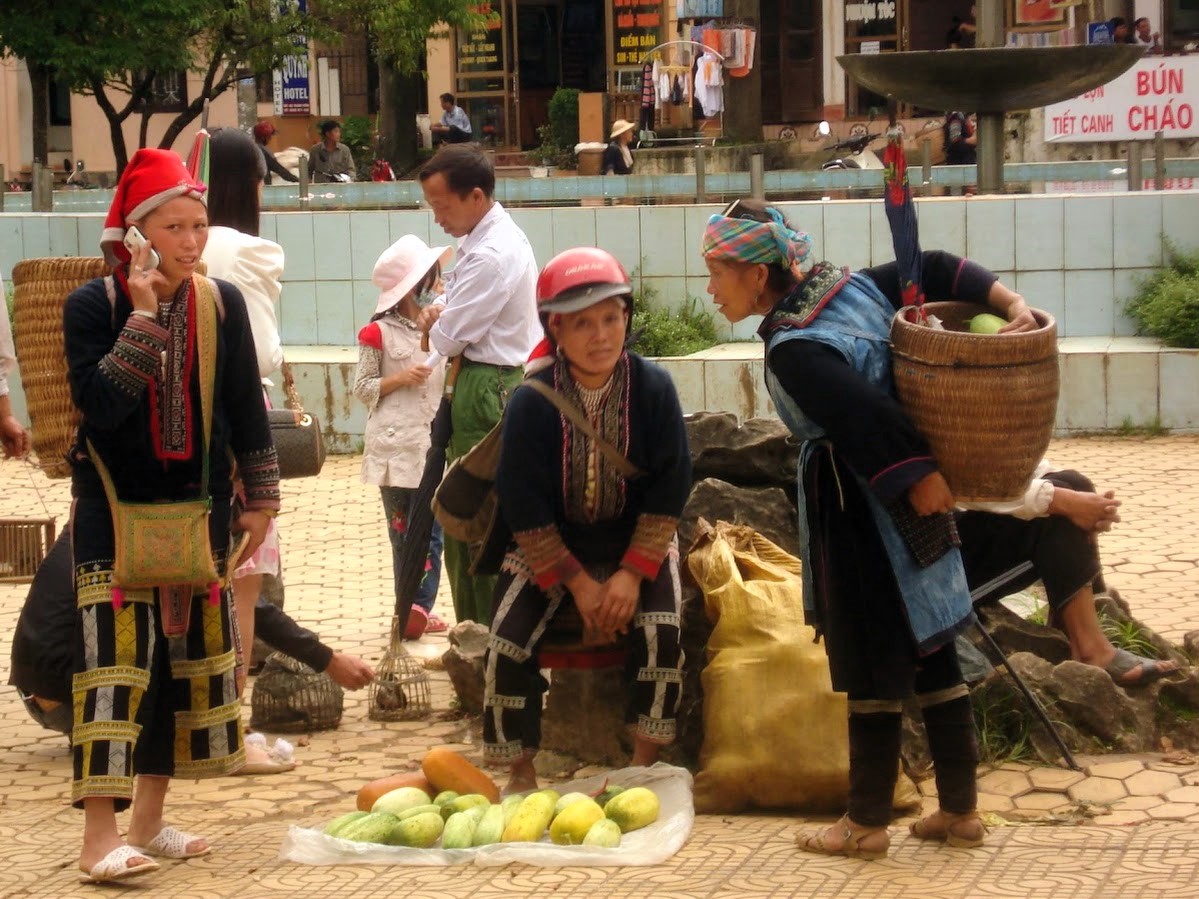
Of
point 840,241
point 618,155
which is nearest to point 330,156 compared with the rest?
point 618,155

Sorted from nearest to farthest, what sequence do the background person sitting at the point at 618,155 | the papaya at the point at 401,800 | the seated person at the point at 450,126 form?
the papaya at the point at 401,800, the background person sitting at the point at 618,155, the seated person at the point at 450,126

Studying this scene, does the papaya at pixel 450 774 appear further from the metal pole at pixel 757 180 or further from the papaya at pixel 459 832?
the metal pole at pixel 757 180

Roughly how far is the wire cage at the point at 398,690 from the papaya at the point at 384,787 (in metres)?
1.09

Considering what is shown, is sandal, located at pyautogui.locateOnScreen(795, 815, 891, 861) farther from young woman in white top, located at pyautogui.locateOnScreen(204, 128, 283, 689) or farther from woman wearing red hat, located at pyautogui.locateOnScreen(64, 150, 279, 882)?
young woman in white top, located at pyautogui.locateOnScreen(204, 128, 283, 689)

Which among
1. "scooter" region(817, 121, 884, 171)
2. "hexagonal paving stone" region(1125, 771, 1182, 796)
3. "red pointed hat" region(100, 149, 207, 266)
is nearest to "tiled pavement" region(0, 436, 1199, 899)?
"hexagonal paving stone" region(1125, 771, 1182, 796)

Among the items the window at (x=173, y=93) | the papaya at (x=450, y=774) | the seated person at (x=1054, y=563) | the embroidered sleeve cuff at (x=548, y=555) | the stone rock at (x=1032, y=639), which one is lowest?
the papaya at (x=450, y=774)

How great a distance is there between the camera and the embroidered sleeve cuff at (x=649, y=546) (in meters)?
4.57

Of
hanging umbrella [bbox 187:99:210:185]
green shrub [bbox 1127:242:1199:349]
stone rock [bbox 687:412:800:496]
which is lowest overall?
stone rock [bbox 687:412:800:496]

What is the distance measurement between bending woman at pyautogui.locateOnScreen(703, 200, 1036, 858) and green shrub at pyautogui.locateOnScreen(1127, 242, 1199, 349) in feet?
21.2

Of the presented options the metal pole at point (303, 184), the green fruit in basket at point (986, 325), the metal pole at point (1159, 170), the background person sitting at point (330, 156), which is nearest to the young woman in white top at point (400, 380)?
the green fruit in basket at point (986, 325)

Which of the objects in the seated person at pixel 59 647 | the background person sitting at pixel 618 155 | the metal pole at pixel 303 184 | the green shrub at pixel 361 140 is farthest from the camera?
the green shrub at pixel 361 140

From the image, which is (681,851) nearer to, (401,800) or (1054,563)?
(401,800)

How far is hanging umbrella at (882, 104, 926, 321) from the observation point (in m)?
4.04

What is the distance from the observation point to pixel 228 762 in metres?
4.30
